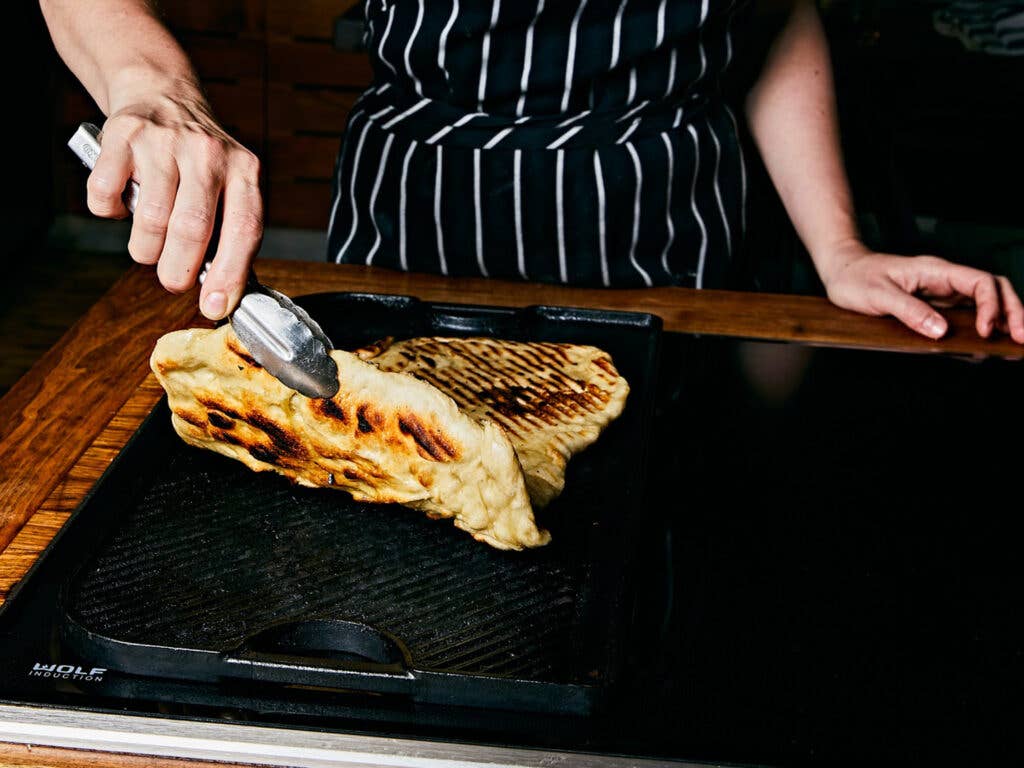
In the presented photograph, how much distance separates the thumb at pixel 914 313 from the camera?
1.56m

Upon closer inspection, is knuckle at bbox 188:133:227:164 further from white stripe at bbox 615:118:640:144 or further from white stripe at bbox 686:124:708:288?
white stripe at bbox 686:124:708:288

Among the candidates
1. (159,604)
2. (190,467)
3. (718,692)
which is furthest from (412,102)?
(718,692)

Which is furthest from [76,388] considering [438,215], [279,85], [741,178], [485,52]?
[279,85]

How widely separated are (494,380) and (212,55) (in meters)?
3.11

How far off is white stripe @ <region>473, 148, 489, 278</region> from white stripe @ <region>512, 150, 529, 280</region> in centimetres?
6

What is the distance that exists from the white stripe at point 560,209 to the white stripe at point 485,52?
0.15 metres

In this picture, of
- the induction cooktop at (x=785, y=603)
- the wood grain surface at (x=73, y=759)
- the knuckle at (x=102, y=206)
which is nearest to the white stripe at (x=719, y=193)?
the induction cooktop at (x=785, y=603)

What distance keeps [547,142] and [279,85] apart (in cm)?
257

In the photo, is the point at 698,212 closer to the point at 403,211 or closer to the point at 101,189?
the point at 403,211

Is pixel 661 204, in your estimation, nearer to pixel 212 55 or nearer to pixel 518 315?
pixel 518 315

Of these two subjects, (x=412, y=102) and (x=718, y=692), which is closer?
(x=718, y=692)

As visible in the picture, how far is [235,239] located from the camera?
3.19 feet

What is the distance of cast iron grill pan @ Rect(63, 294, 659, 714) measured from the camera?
81 cm

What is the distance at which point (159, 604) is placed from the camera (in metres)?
0.90
